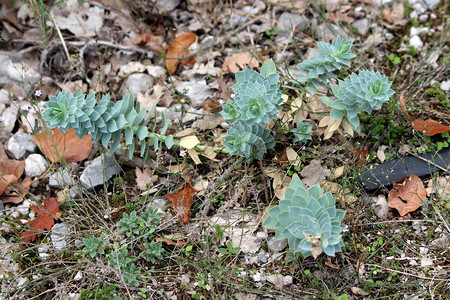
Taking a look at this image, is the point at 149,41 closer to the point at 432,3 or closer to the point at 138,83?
the point at 138,83

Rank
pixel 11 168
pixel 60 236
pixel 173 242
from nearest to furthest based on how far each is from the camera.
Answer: pixel 173 242 → pixel 60 236 → pixel 11 168

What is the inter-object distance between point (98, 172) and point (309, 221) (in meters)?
1.56

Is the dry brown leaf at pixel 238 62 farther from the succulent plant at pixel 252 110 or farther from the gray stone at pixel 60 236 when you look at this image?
the gray stone at pixel 60 236

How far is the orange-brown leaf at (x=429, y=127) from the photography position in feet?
9.08

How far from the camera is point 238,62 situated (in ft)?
11.2

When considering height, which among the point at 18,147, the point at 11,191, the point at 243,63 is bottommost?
the point at 11,191

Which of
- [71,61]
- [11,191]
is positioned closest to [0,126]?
[11,191]

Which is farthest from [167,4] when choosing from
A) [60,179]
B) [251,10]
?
[60,179]

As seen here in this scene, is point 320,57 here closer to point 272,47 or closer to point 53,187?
point 272,47

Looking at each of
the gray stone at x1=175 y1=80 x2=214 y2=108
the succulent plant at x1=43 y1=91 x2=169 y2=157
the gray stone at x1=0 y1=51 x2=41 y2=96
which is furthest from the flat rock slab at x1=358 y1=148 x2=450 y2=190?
the gray stone at x1=0 y1=51 x2=41 y2=96

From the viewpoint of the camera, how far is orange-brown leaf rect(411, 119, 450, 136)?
2.77 metres

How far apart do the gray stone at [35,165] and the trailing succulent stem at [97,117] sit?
24.3 inches

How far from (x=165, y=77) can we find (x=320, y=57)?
1426 millimetres

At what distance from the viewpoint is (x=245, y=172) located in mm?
2729
